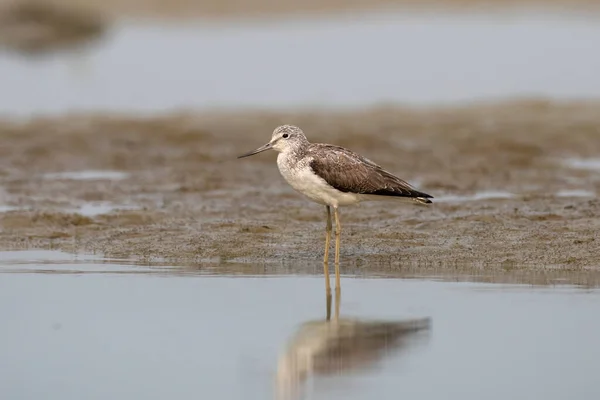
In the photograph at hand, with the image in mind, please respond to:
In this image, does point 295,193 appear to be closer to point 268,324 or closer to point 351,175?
point 351,175

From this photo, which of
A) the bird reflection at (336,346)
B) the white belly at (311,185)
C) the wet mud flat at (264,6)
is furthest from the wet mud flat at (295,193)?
the wet mud flat at (264,6)

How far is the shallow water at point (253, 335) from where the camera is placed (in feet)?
24.3

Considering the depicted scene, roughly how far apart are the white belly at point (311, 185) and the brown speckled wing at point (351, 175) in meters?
0.06

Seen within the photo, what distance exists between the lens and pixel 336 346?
27.2 feet

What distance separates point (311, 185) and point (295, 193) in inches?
145

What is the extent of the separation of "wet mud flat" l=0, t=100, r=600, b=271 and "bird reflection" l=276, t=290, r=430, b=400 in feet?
8.10

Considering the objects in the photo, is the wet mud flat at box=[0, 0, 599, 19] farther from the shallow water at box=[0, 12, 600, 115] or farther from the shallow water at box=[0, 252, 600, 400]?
the shallow water at box=[0, 252, 600, 400]

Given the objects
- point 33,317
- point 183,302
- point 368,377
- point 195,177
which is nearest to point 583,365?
point 368,377

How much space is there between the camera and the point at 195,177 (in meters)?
16.5

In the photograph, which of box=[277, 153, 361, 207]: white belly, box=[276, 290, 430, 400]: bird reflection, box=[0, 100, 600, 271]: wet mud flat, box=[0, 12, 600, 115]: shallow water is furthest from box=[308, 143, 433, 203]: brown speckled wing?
box=[0, 12, 600, 115]: shallow water

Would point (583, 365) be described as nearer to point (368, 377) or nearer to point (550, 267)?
point (368, 377)

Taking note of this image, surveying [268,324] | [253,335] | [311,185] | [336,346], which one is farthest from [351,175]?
[336,346]

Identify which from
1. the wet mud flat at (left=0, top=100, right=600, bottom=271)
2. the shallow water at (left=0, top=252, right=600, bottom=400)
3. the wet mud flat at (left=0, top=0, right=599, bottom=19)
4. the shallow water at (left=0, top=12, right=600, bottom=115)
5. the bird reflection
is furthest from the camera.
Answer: the wet mud flat at (left=0, top=0, right=599, bottom=19)

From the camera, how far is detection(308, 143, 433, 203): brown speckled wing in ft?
38.8
